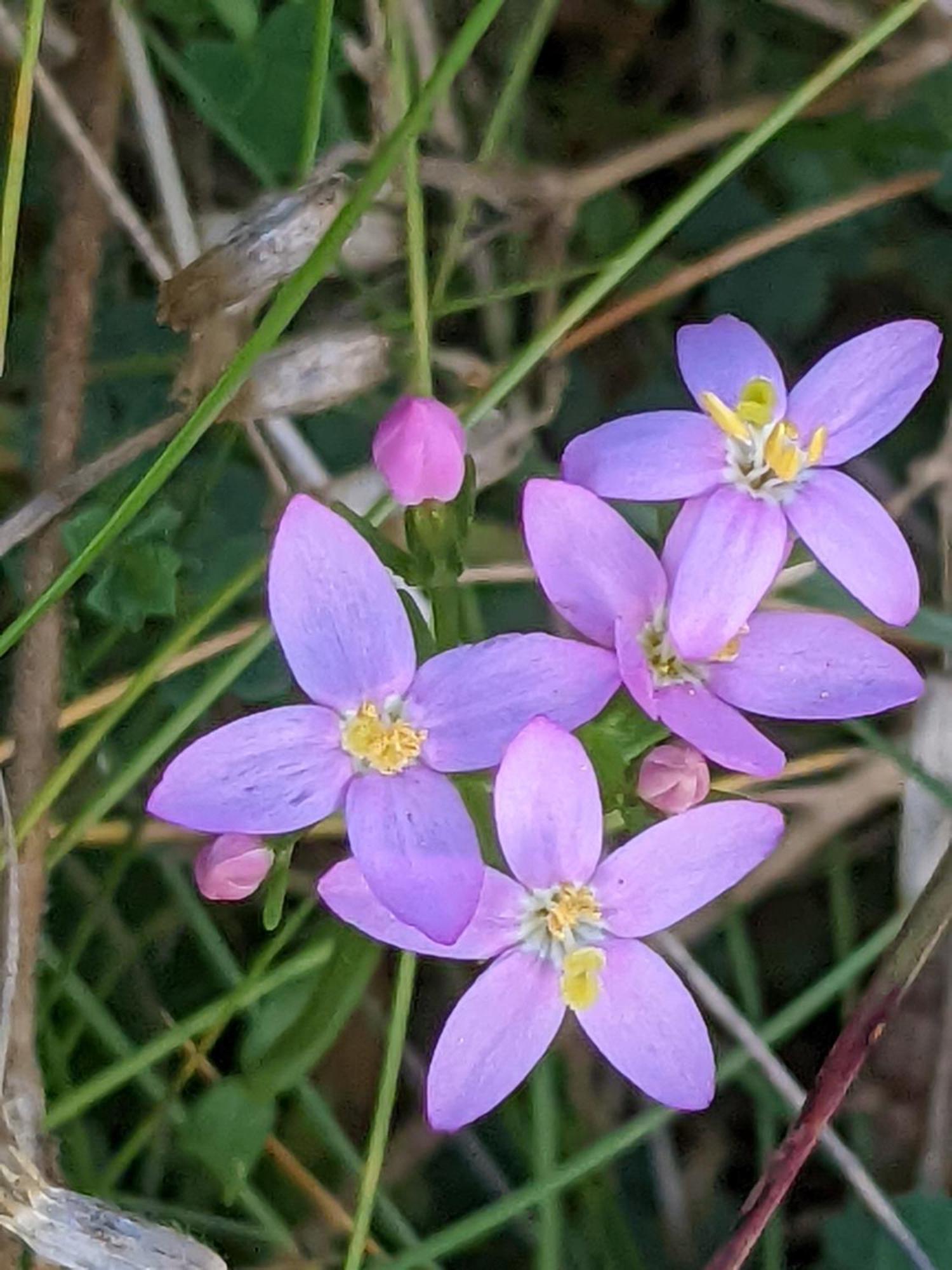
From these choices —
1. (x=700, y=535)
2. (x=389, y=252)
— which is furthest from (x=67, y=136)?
(x=700, y=535)

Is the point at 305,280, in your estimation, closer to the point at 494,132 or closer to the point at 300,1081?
the point at 494,132

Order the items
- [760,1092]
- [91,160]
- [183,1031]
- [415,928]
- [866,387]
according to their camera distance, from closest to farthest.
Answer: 1. [415,928]
2. [866,387]
3. [183,1031]
4. [91,160]
5. [760,1092]

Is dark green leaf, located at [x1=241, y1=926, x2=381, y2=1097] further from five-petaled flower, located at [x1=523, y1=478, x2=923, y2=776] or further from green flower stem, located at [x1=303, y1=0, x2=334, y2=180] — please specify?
green flower stem, located at [x1=303, y1=0, x2=334, y2=180]

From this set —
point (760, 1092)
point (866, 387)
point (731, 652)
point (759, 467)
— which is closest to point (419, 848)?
point (731, 652)

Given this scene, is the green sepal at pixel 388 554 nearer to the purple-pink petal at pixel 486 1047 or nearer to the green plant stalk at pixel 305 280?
the green plant stalk at pixel 305 280

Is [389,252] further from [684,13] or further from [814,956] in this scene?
[814,956]

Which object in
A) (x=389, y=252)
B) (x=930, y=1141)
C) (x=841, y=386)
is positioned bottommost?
(x=930, y=1141)

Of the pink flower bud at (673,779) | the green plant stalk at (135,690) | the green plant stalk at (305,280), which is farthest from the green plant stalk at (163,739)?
the pink flower bud at (673,779)
